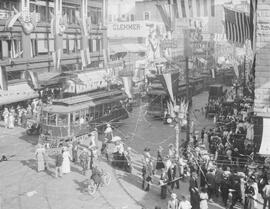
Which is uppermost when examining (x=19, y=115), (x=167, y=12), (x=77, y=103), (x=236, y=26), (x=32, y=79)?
(x=167, y=12)

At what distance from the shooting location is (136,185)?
18.8m

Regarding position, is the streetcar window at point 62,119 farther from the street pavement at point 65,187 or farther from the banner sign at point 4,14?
the banner sign at point 4,14

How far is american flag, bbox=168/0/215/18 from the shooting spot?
20.0 metres

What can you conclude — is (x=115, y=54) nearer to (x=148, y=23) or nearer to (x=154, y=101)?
(x=148, y=23)

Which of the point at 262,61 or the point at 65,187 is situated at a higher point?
the point at 262,61

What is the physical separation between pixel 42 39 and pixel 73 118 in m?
19.2

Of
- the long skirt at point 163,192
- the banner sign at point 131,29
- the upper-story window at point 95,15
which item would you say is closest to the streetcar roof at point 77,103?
the long skirt at point 163,192

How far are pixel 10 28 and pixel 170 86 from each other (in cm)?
2138

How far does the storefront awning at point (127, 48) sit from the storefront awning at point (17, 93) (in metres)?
22.1

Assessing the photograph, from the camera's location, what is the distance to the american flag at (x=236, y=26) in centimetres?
1938

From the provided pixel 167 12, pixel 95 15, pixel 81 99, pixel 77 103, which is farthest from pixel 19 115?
pixel 95 15

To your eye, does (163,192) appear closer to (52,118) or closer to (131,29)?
(52,118)

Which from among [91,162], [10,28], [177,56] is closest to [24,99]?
[10,28]

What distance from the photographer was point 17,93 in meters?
36.2
